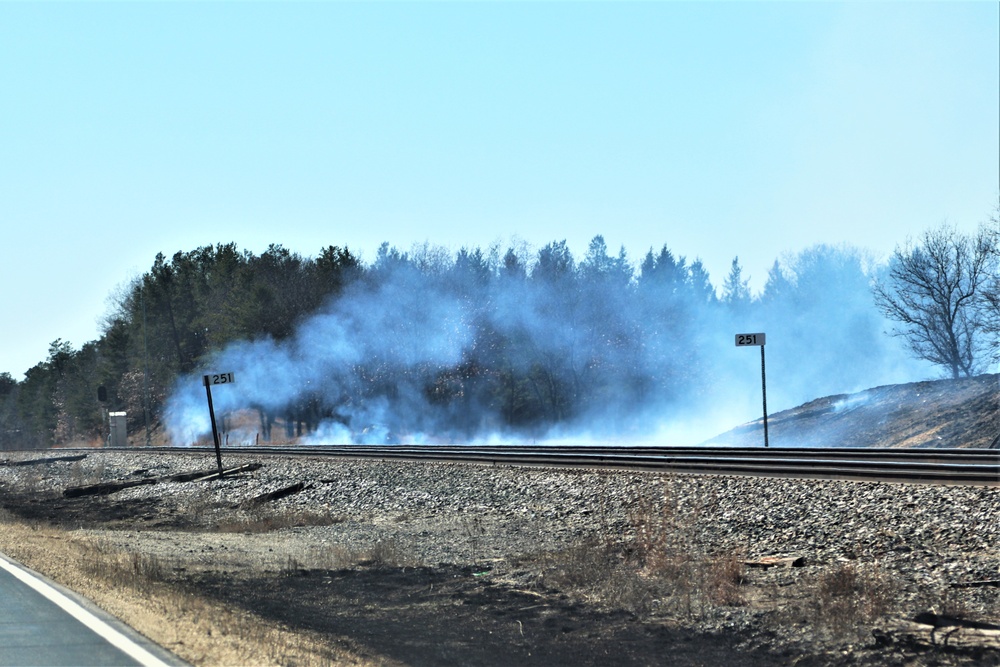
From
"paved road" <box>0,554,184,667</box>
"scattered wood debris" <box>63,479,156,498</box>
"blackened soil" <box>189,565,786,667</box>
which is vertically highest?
"scattered wood debris" <box>63,479,156,498</box>

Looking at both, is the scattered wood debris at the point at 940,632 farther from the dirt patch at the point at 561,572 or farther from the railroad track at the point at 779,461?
the railroad track at the point at 779,461

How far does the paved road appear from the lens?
815 centimetres

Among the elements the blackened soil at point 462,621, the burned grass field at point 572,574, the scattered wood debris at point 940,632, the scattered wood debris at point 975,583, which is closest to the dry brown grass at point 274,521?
the burned grass field at point 572,574

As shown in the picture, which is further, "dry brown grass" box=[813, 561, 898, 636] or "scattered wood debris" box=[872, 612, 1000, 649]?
"dry brown grass" box=[813, 561, 898, 636]

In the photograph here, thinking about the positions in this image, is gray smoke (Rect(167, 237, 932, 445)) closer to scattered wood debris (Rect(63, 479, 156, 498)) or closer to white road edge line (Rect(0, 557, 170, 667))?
scattered wood debris (Rect(63, 479, 156, 498))

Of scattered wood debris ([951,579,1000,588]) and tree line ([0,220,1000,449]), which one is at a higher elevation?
tree line ([0,220,1000,449])

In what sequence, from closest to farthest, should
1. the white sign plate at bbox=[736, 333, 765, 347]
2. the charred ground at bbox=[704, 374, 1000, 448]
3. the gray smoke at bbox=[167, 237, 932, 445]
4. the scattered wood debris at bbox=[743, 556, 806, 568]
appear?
the scattered wood debris at bbox=[743, 556, 806, 568] → the white sign plate at bbox=[736, 333, 765, 347] → the charred ground at bbox=[704, 374, 1000, 448] → the gray smoke at bbox=[167, 237, 932, 445]

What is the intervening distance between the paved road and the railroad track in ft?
36.0

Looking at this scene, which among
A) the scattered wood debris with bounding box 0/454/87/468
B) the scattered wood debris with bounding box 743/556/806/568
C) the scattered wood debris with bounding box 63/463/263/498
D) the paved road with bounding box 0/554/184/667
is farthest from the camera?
the scattered wood debris with bounding box 0/454/87/468

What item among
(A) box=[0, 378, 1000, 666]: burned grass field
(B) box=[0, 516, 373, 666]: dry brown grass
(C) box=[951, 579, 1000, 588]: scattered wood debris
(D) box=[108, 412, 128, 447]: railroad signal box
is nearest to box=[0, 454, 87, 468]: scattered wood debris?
(D) box=[108, 412, 128, 447]: railroad signal box

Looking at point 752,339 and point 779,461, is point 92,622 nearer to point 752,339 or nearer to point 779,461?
point 779,461

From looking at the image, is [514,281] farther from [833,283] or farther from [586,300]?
[833,283]

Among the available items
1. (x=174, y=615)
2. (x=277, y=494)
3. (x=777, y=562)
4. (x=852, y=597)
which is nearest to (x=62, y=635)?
(x=174, y=615)

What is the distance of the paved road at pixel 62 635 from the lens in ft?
26.7
